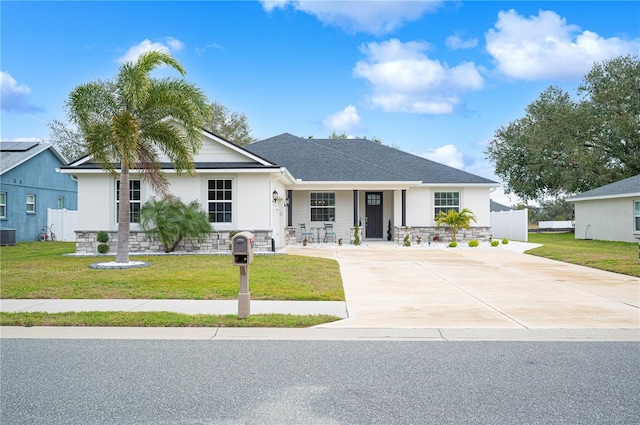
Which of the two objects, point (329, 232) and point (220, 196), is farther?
point (329, 232)

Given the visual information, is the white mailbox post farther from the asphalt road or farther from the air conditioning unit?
the air conditioning unit

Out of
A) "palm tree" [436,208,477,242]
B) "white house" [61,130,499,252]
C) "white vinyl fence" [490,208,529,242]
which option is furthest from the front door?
"white vinyl fence" [490,208,529,242]

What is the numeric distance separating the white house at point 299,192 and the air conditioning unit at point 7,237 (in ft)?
26.7

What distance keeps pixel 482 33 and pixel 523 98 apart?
2473 centimetres

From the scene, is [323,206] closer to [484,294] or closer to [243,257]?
[484,294]

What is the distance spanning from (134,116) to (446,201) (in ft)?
51.7

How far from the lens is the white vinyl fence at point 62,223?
3042 centimetres

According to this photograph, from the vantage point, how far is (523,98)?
4388cm

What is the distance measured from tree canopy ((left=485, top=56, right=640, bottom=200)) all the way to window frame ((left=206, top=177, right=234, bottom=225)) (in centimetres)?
2748

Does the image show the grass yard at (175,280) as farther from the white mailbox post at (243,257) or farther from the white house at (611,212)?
the white house at (611,212)

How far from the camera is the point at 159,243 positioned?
65.0 feet

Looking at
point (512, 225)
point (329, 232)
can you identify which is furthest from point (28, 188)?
point (512, 225)

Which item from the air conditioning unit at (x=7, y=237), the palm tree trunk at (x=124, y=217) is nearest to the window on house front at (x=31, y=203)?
the air conditioning unit at (x=7, y=237)

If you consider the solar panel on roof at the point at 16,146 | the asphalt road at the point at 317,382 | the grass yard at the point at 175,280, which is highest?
the solar panel on roof at the point at 16,146
